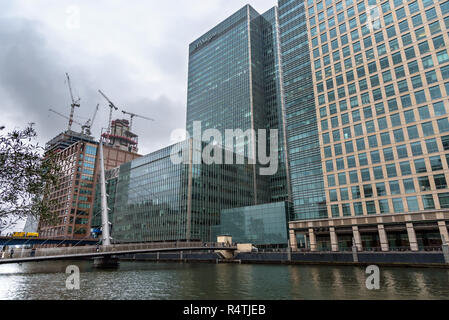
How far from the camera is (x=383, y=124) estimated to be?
228 ft

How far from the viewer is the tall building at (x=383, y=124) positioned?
202 feet

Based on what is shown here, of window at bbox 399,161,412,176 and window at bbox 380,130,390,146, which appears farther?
window at bbox 380,130,390,146

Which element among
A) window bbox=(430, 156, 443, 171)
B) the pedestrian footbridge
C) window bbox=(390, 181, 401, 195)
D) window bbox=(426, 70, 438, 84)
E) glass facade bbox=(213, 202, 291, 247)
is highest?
window bbox=(426, 70, 438, 84)

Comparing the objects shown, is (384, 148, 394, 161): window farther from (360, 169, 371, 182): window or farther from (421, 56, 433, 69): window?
(421, 56, 433, 69): window

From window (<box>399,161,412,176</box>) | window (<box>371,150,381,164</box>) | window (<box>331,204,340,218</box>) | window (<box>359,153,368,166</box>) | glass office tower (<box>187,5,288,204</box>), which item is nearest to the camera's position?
window (<box>399,161,412,176</box>)

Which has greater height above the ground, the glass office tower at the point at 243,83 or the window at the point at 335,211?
the glass office tower at the point at 243,83

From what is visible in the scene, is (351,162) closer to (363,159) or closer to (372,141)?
(363,159)

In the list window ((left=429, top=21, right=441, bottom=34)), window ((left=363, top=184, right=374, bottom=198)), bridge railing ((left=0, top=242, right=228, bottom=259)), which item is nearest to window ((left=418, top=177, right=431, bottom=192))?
window ((left=363, top=184, right=374, bottom=198))

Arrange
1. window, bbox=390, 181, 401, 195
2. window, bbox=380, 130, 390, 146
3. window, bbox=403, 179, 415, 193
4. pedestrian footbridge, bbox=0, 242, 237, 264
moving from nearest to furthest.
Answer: pedestrian footbridge, bbox=0, 242, 237, 264
window, bbox=403, 179, 415, 193
window, bbox=390, 181, 401, 195
window, bbox=380, 130, 390, 146

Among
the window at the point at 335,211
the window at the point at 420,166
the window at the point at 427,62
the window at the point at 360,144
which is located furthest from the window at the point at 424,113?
the window at the point at 335,211

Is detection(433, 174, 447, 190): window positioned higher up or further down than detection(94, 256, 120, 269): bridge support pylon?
higher up

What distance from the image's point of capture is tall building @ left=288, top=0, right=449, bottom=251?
61469mm

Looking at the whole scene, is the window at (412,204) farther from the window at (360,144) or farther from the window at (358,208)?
the window at (360,144)

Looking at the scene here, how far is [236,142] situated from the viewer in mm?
154875
